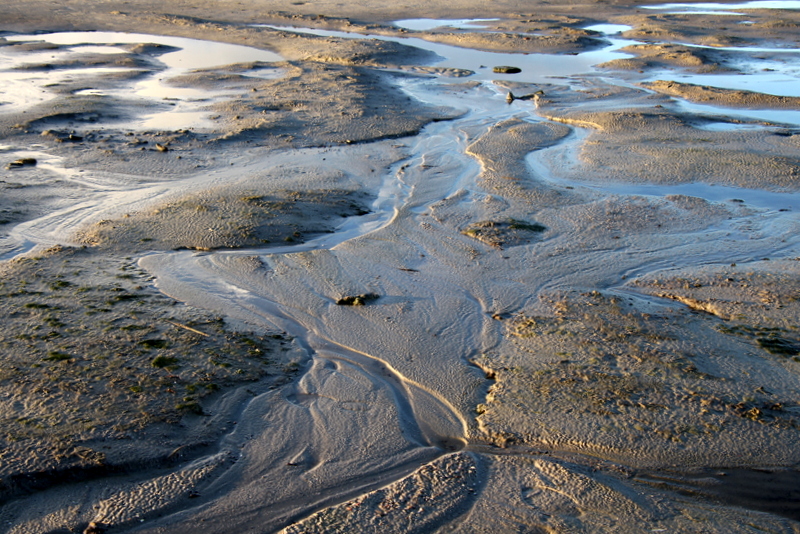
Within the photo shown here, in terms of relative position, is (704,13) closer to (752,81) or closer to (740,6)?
(740,6)

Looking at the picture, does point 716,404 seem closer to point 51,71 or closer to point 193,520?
point 193,520

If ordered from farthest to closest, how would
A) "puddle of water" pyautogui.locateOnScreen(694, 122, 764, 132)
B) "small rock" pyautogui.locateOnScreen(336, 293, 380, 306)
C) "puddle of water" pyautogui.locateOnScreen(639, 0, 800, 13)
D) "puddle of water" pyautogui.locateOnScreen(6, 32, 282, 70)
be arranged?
"puddle of water" pyautogui.locateOnScreen(639, 0, 800, 13)
"puddle of water" pyautogui.locateOnScreen(6, 32, 282, 70)
"puddle of water" pyautogui.locateOnScreen(694, 122, 764, 132)
"small rock" pyautogui.locateOnScreen(336, 293, 380, 306)

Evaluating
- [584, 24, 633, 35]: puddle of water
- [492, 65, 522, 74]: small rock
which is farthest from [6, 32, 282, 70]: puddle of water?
[584, 24, 633, 35]: puddle of water

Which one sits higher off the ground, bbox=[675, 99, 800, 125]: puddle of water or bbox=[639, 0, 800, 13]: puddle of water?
bbox=[639, 0, 800, 13]: puddle of water

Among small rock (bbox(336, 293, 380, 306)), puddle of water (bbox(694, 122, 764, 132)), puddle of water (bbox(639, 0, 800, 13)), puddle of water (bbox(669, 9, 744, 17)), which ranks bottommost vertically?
small rock (bbox(336, 293, 380, 306))

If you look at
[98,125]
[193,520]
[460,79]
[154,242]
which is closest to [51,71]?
[98,125]

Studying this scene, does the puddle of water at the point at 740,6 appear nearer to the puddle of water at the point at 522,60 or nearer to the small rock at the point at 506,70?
the puddle of water at the point at 522,60

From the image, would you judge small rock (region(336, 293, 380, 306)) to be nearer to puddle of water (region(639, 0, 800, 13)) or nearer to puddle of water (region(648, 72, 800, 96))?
puddle of water (region(648, 72, 800, 96))
